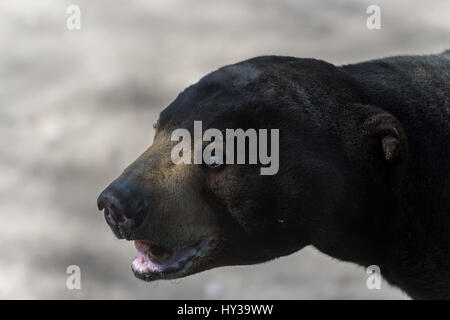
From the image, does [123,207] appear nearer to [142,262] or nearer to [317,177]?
[142,262]

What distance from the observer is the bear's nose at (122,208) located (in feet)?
18.0

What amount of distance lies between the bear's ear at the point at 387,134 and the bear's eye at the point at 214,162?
1.13 metres

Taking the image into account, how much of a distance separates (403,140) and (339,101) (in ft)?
1.84

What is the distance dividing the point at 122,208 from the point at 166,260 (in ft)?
2.21

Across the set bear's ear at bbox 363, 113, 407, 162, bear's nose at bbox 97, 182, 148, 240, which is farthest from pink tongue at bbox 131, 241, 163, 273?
bear's ear at bbox 363, 113, 407, 162

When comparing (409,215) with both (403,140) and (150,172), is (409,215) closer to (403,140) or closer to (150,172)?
(403,140)

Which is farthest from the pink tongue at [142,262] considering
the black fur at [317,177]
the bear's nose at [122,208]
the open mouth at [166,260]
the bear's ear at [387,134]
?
the bear's ear at [387,134]

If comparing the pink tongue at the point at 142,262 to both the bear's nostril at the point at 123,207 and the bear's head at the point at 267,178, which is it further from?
the bear's nostril at the point at 123,207

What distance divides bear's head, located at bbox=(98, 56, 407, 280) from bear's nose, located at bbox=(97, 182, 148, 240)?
0.02 m

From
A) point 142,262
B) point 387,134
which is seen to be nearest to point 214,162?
point 142,262

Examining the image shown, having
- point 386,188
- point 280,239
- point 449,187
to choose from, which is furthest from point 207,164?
point 449,187

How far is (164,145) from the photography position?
5895mm

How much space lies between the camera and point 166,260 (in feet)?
19.5

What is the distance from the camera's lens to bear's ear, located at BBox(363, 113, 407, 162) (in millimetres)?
6039
